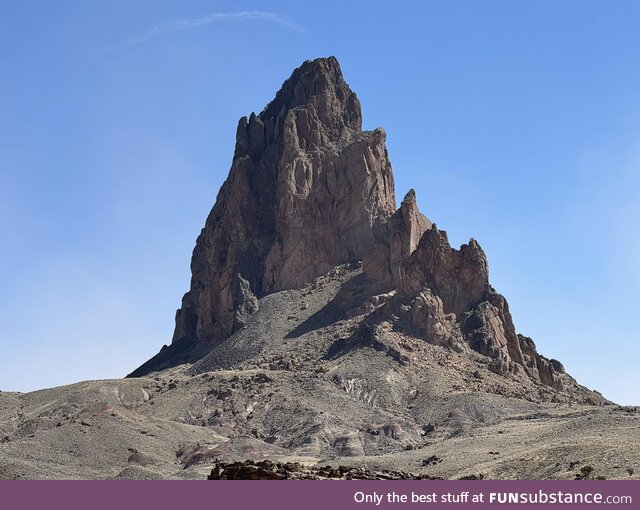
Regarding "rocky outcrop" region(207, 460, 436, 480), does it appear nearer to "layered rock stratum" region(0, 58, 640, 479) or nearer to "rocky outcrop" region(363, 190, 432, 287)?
"layered rock stratum" region(0, 58, 640, 479)

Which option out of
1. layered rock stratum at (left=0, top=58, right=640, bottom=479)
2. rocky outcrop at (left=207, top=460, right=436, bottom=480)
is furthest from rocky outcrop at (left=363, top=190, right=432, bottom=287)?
rocky outcrop at (left=207, top=460, right=436, bottom=480)

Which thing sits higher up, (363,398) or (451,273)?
(451,273)

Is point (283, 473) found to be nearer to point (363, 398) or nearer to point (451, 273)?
point (363, 398)

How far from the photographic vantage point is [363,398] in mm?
152375

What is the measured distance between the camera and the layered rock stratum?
10912 centimetres

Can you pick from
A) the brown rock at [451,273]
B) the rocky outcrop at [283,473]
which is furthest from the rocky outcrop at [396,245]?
the rocky outcrop at [283,473]

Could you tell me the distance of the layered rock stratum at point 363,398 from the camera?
10912 centimetres

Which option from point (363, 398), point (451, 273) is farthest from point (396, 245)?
point (363, 398)

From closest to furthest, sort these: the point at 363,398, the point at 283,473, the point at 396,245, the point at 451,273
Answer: the point at 283,473 < the point at 363,398 < the point at 451,273 < the point at 396,245

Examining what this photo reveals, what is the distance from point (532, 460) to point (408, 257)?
87637mm

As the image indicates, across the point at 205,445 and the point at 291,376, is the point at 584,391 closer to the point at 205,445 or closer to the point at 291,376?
the point at 291,376

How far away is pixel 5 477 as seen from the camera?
326 feet

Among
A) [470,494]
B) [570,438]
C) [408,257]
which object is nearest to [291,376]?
[408,257]

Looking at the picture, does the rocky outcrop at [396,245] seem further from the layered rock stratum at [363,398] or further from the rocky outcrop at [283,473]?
the rocky outcrop at [283,473]
